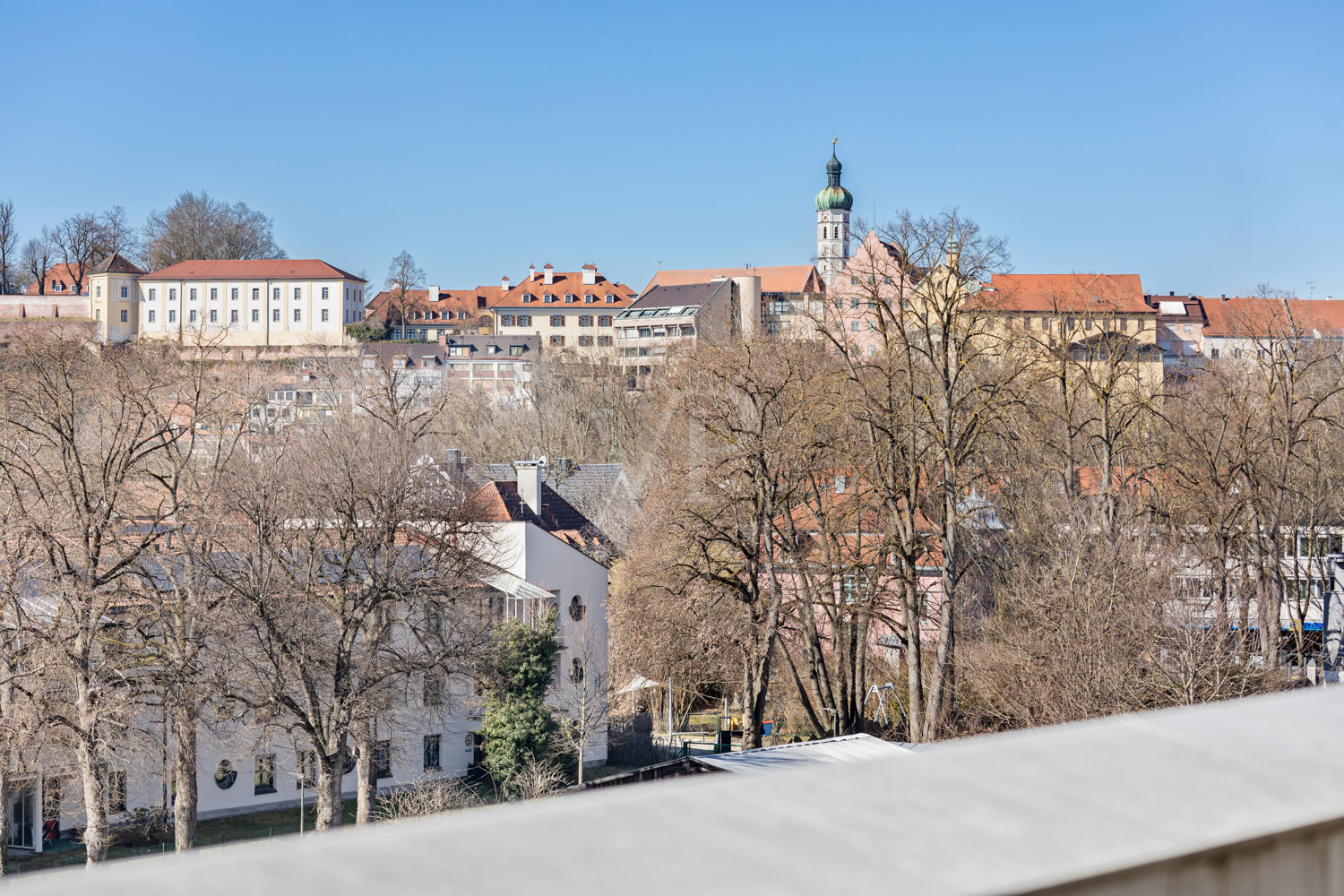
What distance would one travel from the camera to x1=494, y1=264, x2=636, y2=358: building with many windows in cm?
12731

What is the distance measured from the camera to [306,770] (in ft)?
93.1

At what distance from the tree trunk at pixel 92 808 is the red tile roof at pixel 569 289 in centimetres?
10814

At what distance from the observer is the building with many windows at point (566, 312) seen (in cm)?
12731

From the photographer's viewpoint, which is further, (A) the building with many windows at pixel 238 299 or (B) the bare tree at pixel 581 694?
(A) the building with many windows at pixel 238 299

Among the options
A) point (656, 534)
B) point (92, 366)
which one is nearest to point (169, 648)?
point (92, 366)

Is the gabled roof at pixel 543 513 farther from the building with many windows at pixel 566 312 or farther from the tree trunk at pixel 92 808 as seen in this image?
the building with many windows at pixel 566 312

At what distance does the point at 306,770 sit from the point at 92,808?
7473 mm

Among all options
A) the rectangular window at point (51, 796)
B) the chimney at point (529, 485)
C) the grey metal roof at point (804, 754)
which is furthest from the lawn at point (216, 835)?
the chimney at point (529, 485)

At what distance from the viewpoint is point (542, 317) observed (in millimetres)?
127875

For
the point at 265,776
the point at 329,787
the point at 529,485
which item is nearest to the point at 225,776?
the point at 265,776

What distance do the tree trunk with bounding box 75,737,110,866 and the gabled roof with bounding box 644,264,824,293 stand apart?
10662 cm

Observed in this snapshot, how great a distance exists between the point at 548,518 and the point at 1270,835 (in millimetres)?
41162

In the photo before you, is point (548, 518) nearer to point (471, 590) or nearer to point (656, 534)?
point (656, 534)

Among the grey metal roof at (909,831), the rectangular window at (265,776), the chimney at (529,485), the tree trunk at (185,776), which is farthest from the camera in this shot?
the chimney at (529,485)
